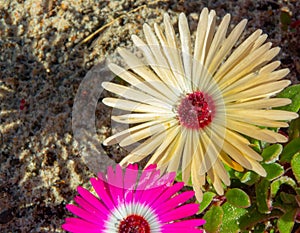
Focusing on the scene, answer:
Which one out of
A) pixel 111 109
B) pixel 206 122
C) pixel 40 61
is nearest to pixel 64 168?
pixel 111 109

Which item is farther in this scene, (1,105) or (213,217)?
(1,105)

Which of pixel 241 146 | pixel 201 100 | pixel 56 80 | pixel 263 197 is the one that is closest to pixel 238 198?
pixel 263 197

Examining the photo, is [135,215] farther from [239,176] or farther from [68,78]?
[68,78]

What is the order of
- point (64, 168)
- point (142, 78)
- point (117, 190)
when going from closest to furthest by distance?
1. point (117, 190)
2. point (142, 78)
3. point (64, 168)

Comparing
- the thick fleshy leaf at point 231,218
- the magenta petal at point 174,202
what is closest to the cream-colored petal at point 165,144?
the magenta petal at point 174,202

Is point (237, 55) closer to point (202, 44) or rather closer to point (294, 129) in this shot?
point (202, 44)

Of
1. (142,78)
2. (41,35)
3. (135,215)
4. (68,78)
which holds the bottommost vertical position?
(135,215)
